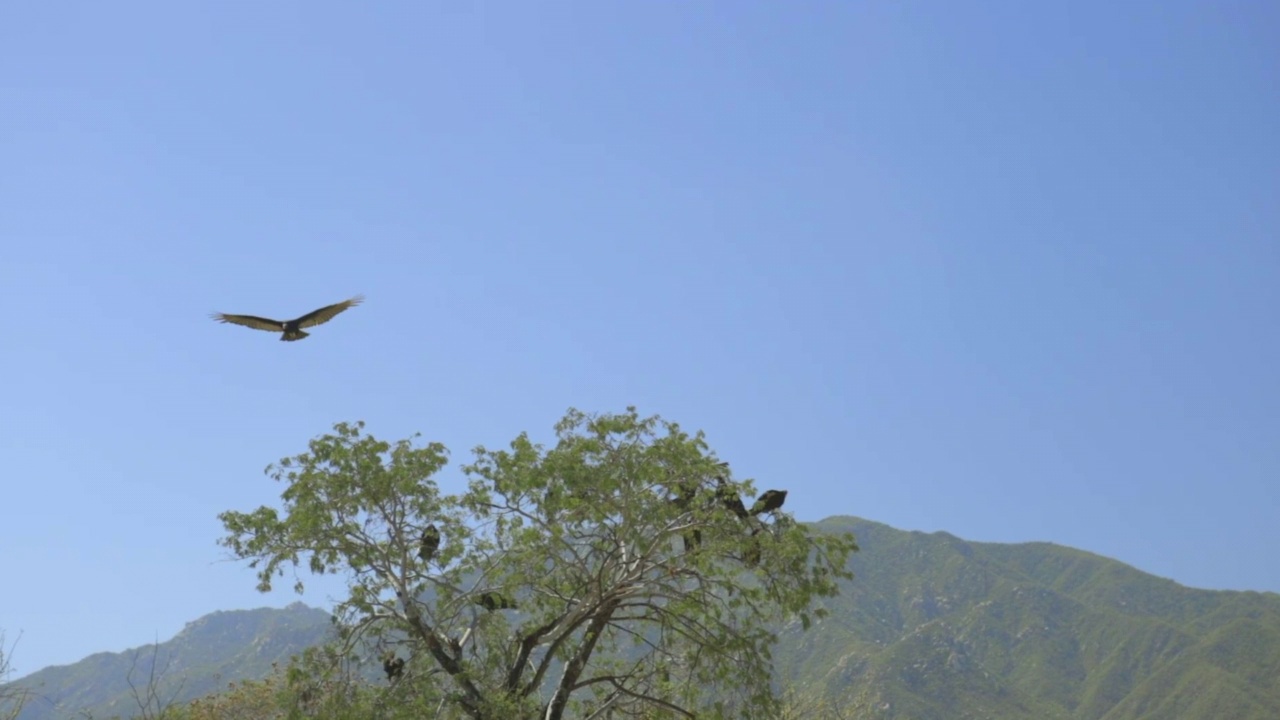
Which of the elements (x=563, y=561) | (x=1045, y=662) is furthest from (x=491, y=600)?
(x=1045, y=662)

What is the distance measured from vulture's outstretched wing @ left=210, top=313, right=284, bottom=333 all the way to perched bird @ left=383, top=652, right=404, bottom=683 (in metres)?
5.24

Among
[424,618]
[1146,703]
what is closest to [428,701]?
[424,618]

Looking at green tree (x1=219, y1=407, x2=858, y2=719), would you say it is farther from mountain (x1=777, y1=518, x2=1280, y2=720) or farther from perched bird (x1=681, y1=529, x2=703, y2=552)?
mountain (x1=777, y1=518, x2=1280, y2=720)

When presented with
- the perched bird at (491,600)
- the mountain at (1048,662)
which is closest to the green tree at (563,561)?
the perched bird at (491,600)

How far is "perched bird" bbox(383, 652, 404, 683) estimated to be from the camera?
60.3ft

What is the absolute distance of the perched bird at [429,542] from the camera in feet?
63.3

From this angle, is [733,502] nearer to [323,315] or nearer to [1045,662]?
[323,315]

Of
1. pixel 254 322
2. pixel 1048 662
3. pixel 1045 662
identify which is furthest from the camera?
pixel 1048 662

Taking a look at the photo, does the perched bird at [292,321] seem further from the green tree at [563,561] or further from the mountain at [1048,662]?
the mountain at [1048,662]

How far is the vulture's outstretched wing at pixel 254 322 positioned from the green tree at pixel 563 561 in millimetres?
2300

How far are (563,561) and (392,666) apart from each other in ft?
9.89

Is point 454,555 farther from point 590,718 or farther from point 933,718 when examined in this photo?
point 933,718

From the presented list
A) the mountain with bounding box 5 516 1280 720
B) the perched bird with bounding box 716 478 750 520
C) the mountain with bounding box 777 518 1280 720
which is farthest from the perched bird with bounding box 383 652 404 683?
the mountain with bounding box 777 518 1280 720

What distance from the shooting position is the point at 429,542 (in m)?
19.3
